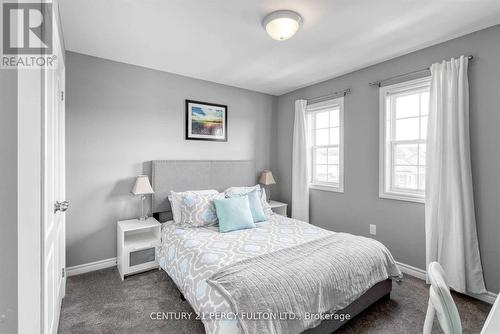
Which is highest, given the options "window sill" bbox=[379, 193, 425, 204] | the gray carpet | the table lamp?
the table lamp

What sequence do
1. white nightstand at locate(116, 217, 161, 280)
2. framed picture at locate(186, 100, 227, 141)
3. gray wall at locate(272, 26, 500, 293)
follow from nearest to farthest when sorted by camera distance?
gray wall at locate(272, 26, 500, 293)
white nightstand at locate(116, 217, 161, 280)
framed picture at locate(186, 100, 227, 141)

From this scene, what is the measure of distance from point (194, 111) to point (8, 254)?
2822 millimetres

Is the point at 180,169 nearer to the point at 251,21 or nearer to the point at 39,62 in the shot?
the point at 251,21

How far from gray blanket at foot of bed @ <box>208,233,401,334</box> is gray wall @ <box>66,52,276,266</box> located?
1.95m

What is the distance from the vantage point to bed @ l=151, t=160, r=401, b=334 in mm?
1501

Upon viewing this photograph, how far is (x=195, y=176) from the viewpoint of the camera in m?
3.47

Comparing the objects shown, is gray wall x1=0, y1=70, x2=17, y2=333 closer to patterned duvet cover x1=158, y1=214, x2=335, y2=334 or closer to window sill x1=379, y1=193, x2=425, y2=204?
patterned duvet cover x1=158, y1=214, x2=335, y2=334

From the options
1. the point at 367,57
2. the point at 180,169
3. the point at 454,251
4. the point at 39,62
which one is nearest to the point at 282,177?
the point at 180,169

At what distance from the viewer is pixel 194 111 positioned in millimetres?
3533

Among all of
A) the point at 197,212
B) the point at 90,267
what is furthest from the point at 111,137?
the point at 90,267

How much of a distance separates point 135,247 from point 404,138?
3312 millimetres

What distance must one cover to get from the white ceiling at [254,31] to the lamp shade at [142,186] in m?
1.42
